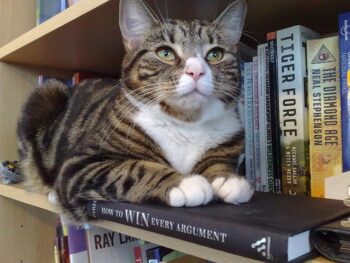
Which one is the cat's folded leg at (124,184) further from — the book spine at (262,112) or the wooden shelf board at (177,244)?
the book spine at (262,112)

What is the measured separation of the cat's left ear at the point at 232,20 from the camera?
0.64 metres

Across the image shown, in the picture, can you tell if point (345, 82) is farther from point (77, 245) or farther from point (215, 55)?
point (77, 245)

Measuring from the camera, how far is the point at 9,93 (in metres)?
1.08

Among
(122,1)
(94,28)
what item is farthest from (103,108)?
(122,1)

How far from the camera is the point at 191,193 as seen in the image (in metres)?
0.48

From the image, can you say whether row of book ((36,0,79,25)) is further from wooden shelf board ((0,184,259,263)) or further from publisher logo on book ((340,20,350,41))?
publisher logo on book ((340,20,350,41))

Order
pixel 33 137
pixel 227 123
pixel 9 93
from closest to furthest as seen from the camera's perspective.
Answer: pixel 227 123 < pixel 33 137 < pixel 9 93

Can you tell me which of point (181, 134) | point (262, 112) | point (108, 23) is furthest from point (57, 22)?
point (262, 112)

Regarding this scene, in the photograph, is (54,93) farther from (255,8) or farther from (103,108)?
(255,8)

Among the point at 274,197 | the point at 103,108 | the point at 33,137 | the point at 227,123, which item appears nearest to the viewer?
the point at 274,197

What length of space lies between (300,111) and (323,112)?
0.12 ft

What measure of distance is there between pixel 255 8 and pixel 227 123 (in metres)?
0.21

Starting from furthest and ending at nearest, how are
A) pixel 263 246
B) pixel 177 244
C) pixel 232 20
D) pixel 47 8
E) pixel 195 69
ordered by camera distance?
pixel 47 8, pixel 232 20, pixel 195 69, pixel 177 244, pixel 263 246

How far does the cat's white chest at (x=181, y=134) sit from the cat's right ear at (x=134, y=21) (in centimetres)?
14
